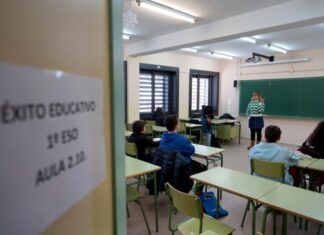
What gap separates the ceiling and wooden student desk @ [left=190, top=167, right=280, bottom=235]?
2367mm

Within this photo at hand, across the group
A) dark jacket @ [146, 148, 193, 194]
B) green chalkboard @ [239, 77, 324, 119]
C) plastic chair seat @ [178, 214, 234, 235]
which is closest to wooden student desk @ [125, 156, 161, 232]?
dark jacket @ [146, 148, 193, 194]

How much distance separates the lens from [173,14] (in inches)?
144

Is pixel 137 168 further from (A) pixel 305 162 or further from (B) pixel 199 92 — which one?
(B) pixel 199 92

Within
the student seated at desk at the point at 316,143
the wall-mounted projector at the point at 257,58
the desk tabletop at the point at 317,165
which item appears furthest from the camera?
the wall-mounted projector at the point at 257,58

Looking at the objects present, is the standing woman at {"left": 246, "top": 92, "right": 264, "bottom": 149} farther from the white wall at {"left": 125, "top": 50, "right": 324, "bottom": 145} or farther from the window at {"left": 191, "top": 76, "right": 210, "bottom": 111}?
the window at {"left": 191, "top": 76, "right": 210, "bottom": 111}

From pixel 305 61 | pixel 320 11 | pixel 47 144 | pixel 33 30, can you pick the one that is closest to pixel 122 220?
pixel 47 144

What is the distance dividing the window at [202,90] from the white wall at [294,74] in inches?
52.5

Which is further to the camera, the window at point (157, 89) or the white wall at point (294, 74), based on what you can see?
the window at point (157, 89)

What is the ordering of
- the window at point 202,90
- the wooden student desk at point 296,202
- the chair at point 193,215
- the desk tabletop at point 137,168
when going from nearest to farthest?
the wooden student desk at point 296,202
the chair at point 193,215
the desk tabletop at point 137,168
the window at point 202,90

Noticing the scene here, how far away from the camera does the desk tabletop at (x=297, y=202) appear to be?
1505 mm

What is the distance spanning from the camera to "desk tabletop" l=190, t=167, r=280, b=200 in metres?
1.83

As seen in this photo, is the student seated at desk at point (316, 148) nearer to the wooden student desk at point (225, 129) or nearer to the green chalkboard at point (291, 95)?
the wooden student desk at point (225, 129)

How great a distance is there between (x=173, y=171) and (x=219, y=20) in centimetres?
281

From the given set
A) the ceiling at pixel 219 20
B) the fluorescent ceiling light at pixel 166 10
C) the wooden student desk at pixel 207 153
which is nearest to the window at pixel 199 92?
the ceiling at pixel 219 20
